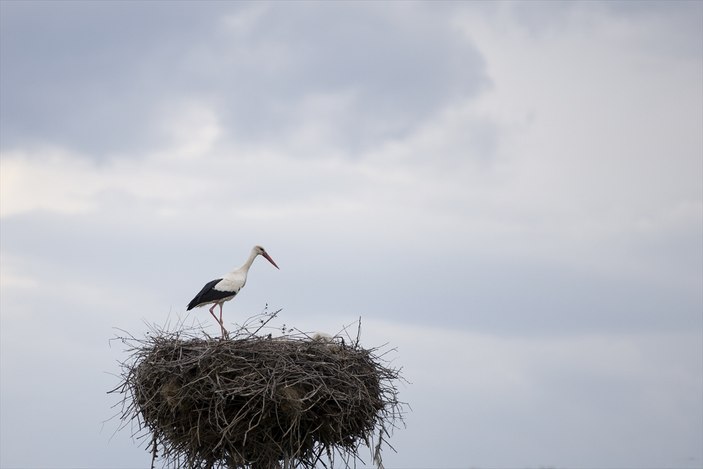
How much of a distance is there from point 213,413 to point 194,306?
3.23m

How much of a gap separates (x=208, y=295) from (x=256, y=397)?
3267mm

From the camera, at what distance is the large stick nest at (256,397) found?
11680 mm

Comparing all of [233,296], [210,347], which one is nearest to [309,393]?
[210,347]

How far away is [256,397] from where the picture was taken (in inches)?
464

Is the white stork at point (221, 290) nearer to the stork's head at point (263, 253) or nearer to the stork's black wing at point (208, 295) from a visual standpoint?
the stork's black wing at point (208, 295)

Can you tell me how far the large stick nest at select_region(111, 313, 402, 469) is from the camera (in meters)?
11.7

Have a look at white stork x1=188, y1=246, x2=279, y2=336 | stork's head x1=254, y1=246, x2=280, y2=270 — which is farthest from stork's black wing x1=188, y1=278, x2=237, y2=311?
stork's head x1=254, y1=246, x2=280, y2=270

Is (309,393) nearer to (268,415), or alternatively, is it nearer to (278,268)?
(268,415)

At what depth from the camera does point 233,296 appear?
1495 cm

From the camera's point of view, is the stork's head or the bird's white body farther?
the stork's head

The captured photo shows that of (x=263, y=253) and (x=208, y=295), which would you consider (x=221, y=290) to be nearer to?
(x=208, y=295)

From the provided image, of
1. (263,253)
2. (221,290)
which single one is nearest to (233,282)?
(221,290)

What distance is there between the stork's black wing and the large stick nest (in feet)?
7.26

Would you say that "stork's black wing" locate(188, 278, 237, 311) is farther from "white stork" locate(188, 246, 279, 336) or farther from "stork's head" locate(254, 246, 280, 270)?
"stork's head" locate(254, 246, 280, 270)
